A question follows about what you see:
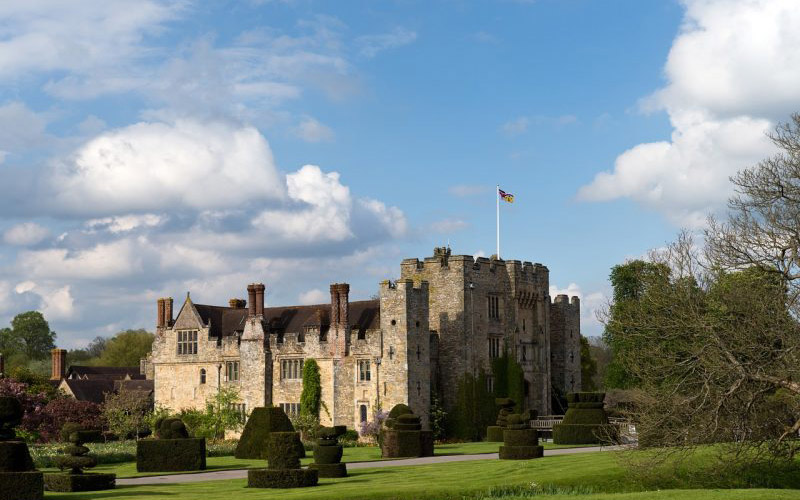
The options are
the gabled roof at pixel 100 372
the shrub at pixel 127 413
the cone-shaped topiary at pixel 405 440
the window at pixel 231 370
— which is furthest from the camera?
the gabled roof at pixel 100 372

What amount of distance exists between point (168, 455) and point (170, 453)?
113 mm

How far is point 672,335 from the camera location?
102 ft

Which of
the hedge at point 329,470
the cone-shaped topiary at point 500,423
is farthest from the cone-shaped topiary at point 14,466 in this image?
the cone-shaped topiary at point 500,423

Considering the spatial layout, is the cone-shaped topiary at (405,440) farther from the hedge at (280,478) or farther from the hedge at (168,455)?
the hedge at (280,478)

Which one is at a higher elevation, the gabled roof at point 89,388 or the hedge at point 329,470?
the gabled roof at point 89,388

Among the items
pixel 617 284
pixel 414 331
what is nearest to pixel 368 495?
pixel 414 331

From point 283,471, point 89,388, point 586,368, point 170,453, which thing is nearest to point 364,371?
point 170,453

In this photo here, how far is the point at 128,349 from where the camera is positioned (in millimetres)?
121875

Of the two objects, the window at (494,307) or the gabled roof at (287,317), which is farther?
the window at (494,307)

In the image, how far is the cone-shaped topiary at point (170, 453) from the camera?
41.7 m

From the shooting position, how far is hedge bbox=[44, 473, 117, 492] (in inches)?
1319

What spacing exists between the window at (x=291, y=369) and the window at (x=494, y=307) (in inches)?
474

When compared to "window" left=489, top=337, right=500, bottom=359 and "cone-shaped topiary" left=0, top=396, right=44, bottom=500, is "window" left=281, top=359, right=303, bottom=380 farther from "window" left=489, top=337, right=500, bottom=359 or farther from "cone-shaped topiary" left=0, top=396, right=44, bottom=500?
"cone-shaped topiary" left=0, top=396, right=44, bottom=500

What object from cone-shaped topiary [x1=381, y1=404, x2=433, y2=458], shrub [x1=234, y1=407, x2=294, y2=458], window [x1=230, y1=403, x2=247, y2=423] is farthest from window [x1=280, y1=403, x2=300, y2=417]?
cone-shaped topiary [x1=381, y1=404, x2=433, y2=458]
